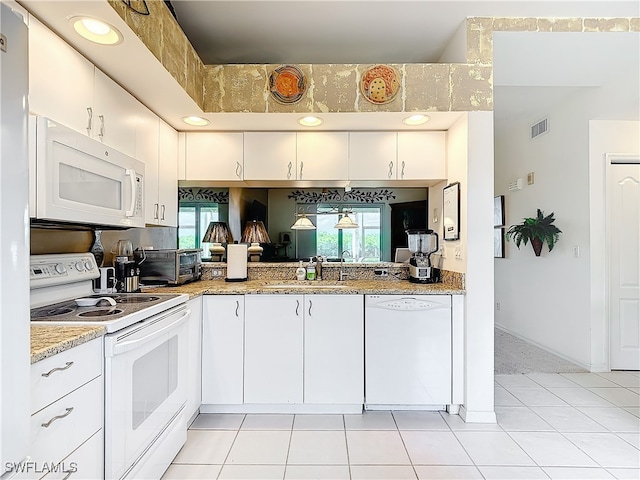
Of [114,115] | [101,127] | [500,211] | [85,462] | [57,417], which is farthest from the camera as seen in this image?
[500,211]

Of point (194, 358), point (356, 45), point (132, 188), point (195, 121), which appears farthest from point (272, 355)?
point (356, 45)

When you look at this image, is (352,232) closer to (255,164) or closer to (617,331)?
(255,164)

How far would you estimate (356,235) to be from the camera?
135 inches

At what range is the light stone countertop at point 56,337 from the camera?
1.14 m

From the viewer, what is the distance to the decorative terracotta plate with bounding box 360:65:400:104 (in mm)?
2600

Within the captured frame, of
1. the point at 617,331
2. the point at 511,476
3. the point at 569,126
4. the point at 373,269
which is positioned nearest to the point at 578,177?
the point at 569,126

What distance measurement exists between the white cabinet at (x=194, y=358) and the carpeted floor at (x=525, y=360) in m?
2.71

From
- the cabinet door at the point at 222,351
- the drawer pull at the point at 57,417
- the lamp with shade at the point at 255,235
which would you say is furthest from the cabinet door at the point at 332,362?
the drawer pull at the point at 57,417

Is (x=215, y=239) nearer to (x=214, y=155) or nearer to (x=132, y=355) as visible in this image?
(x=214, y=155)

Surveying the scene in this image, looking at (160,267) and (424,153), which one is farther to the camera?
(424,153)

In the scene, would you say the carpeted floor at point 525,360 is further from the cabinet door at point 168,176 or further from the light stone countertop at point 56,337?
the light stone countertop at point 56,337

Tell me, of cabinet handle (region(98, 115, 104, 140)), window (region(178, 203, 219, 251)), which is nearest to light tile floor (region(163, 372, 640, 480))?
window (region(178, 203, 219, 251))

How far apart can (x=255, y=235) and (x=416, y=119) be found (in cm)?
172

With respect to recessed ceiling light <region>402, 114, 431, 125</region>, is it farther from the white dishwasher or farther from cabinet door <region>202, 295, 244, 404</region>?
cabinet door <region>202, 295, 244, 404</region>
